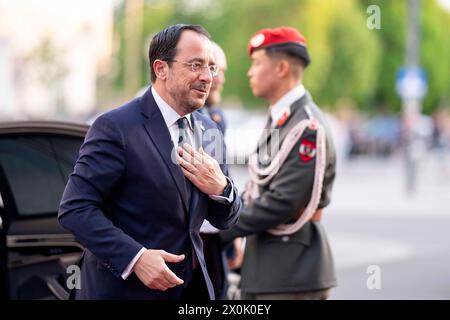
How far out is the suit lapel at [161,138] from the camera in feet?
11.4

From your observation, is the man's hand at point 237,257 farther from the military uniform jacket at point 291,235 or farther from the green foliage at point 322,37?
the green foliage at point 322,37

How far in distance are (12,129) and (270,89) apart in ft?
4.24

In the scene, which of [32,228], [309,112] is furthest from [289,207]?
[32,228]

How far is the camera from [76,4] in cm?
5262

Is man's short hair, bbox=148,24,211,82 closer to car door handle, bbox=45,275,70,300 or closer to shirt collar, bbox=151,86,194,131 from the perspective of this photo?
shirt collar, bbox=151,86,194,131

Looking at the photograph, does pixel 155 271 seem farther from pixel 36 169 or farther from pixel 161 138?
pixel 36 169

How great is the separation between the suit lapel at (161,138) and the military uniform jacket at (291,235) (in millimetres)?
1338

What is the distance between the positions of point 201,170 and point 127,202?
0.92 feet

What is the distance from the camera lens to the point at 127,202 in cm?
346

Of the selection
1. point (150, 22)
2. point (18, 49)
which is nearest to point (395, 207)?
point (18, 49)

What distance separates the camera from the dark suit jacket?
3371mm

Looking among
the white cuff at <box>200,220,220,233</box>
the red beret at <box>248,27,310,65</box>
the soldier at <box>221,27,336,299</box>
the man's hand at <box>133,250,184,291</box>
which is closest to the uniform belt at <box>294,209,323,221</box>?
the soldier at <box>221,27,336,299</box>

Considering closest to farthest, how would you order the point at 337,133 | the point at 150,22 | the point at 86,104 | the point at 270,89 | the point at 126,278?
the point at 126,278, the point at 270,89, the point at 337,133, the point at 86,104, the point at 150,22

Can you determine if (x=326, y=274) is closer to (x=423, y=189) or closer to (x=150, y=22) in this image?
(x=423, y=189)
